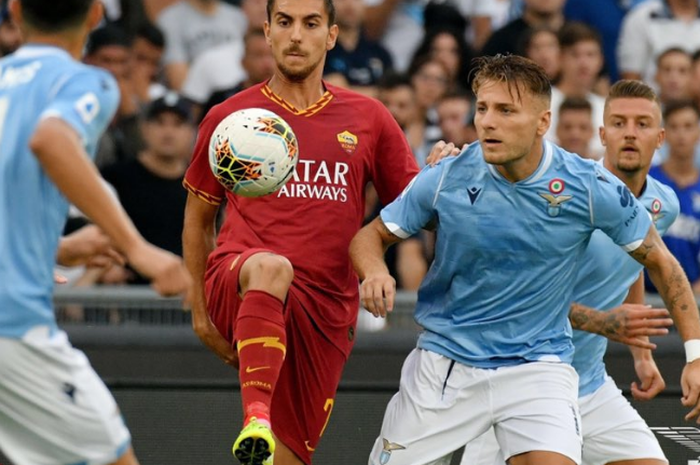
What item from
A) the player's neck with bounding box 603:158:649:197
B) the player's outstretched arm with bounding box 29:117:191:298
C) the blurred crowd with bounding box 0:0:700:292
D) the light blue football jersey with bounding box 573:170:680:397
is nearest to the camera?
the player's outstretched arm with bounding box 29:117:191:298

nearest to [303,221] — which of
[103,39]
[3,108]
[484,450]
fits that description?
[484,450]

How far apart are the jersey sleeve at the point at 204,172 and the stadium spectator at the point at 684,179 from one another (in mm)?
4130

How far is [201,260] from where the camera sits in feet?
23.6

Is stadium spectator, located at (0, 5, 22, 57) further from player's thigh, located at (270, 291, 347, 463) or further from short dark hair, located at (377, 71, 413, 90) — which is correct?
player's thigh, located at (270, 291, 347, 463)

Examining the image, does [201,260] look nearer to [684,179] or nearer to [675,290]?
[675,290]

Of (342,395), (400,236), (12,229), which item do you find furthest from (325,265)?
(12,229)

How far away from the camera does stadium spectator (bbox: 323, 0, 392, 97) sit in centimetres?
1167

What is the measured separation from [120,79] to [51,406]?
6698mm

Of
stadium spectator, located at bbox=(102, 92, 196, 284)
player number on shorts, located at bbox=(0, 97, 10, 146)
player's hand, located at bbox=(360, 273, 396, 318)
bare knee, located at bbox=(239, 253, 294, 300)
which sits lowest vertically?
stadium spectator, located at bbox=(102, 92, 196, 284)

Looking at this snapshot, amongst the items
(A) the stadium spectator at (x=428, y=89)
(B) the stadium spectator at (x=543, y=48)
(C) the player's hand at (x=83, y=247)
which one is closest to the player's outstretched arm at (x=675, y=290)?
(C) the player's hand at (x=83, y=247)

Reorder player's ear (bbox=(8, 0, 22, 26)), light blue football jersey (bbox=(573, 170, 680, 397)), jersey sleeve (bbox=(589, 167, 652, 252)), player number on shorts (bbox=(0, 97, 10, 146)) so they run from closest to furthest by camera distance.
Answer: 1. player number on shorts (bbox=(0, 97, 10, 146))
2. player's ear (bbox=(8, 0, 22, 26))
3. jersey sleeve (bbox=(589, 167, 652, 252))
4. light blue football jersey (bbox=(573, 170, 680, 397))

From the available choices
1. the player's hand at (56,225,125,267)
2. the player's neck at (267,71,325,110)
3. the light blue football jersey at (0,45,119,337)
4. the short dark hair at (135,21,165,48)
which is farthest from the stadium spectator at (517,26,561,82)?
the light blue football jersey at (0,45,119,337)

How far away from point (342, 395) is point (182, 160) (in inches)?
106

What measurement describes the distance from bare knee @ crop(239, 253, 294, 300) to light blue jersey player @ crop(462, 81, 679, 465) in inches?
52.0
